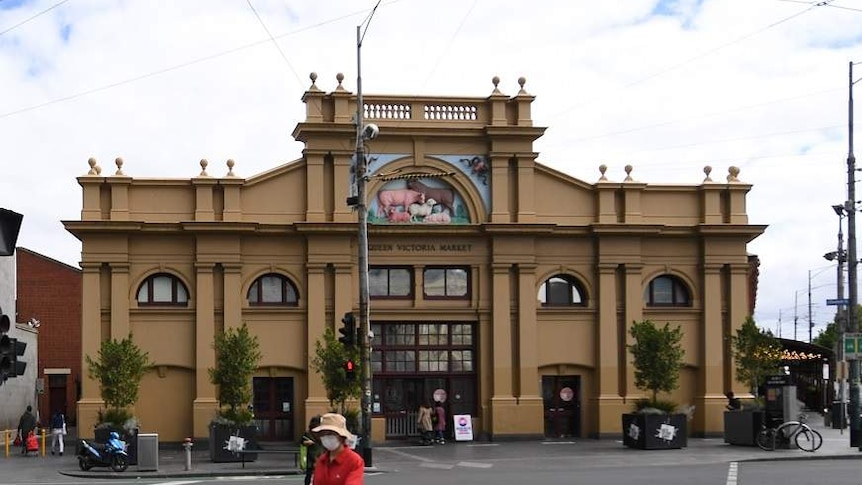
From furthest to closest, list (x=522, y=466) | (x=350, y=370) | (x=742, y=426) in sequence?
1. (x=742, y=426)
2. (x=350, y=370)
3. (x=522, y=466)

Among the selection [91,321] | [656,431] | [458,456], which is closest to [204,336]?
[91,321]

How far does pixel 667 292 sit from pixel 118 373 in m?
18.6

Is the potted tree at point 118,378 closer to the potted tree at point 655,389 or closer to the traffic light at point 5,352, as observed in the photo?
the potted tree at point 655,389

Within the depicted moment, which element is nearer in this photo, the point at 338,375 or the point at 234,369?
the point at 234,369

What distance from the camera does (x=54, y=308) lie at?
62969 millimetres

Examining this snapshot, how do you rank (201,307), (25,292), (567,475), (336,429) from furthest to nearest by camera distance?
1. (25,292)
2. (201,307)
3. (567,475)
4. (336,429)

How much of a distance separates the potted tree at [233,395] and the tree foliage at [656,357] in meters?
11.4

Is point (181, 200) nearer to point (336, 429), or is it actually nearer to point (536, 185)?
point (536, 185)

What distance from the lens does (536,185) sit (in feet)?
143

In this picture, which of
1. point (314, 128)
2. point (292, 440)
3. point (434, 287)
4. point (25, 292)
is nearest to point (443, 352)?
point (434, 287)

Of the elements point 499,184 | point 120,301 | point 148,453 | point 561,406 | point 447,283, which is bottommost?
point 148,453

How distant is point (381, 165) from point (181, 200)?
6527mm

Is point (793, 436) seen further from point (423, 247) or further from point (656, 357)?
point (423, 247)

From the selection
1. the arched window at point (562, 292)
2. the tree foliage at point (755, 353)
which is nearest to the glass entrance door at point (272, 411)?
the arched window at point (562, 292)
